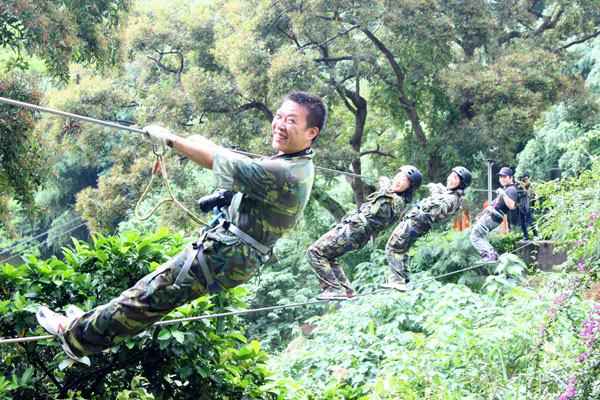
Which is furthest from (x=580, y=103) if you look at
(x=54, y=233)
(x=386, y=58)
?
(x=54, y=233)

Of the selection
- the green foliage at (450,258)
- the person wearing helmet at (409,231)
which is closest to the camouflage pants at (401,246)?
the person wearing helmet at (409,231)

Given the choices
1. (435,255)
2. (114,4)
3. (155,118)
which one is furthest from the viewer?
(155,118)

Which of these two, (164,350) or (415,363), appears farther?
(415,363)

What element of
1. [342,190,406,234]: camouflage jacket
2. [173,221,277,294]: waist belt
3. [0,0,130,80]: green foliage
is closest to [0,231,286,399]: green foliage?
[173,221,277,294]: waist belt

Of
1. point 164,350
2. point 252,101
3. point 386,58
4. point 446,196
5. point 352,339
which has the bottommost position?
point 352,339

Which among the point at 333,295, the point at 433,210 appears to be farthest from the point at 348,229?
the point at 433,210

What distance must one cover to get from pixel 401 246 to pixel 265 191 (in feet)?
11.2

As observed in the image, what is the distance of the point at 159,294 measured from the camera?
3.23 meters

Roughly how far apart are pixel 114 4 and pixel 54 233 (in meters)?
14.9

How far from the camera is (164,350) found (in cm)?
425

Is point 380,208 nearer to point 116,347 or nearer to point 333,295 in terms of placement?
point 333,295

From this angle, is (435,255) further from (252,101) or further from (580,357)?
(580,357)

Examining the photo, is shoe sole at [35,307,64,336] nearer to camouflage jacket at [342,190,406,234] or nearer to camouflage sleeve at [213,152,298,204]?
camouflage sleeve at [213,152,298,204]

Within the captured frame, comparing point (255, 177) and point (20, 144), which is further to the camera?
point (20, 144)
